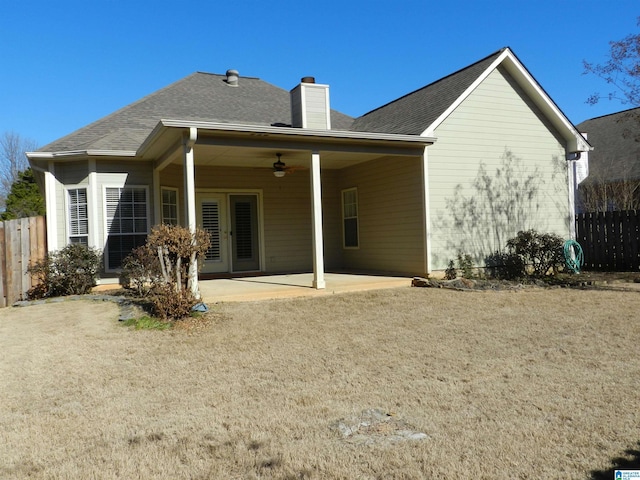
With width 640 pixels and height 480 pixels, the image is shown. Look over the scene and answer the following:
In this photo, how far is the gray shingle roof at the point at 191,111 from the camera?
38.4 ft

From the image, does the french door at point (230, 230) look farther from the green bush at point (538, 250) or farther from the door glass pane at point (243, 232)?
the green bush at point (538, 250)

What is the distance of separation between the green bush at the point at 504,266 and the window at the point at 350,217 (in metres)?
3.52

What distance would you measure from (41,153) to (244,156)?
4.11m

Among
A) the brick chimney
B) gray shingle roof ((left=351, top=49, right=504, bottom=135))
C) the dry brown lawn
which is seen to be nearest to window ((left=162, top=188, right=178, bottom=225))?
the brick chimney

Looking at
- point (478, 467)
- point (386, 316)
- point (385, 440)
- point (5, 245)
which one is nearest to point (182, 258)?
point (386, 316)

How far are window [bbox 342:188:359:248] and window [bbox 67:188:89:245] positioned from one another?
6.51m

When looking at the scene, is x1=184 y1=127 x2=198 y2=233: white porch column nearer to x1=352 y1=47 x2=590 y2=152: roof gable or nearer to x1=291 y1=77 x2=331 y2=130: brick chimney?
x1=291 y1=77 x2=331 y2=130: brick chimney

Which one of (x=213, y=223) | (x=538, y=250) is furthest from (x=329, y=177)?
(x=538, y=250)

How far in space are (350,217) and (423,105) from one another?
3.45 metres

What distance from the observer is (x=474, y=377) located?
4.95 meters

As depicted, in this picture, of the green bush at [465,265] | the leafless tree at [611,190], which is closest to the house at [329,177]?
the green bush at [465,265]

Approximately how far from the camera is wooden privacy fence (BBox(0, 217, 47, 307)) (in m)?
9.83

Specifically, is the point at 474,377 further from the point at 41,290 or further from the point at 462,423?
the point at 41,290

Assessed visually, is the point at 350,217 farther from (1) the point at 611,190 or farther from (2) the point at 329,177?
(1) the point at 611,190
